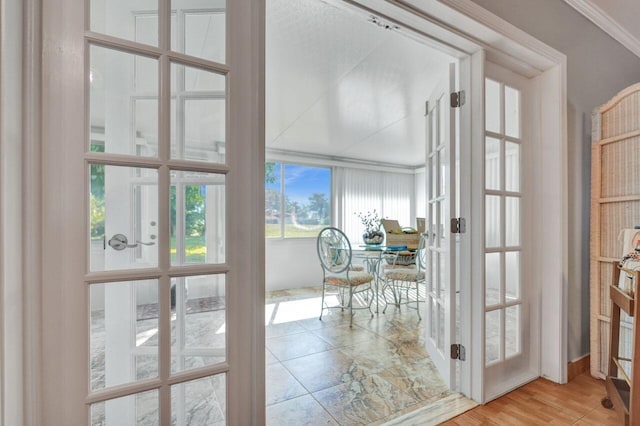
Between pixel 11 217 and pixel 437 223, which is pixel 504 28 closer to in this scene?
pixel 437 223

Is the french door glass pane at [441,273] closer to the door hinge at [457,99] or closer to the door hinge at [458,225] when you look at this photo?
the door hinge at [458,225]

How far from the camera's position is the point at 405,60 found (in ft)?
7.98

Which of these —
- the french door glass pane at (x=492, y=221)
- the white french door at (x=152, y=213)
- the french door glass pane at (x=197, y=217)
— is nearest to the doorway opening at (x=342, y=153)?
the french door glass pane at (x=492, y=221)

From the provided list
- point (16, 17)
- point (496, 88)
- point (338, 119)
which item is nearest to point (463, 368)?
point (496, 88)

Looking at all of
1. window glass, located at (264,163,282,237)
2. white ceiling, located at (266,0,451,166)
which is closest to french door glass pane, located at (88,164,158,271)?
white ceiling, located at (266,0,451,166)

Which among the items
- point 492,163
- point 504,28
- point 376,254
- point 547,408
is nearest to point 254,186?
point 492,163

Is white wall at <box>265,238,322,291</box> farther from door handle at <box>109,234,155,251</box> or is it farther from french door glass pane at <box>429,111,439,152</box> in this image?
door handle at <box>109,234,155,251</box>

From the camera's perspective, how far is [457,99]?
6.32 ft

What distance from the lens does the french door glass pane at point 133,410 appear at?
1030 mm

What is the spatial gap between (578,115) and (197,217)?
8.89 ft

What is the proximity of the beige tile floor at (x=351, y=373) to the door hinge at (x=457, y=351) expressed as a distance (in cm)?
23

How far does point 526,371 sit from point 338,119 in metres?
3.10

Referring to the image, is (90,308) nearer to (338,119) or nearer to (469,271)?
(469,271)

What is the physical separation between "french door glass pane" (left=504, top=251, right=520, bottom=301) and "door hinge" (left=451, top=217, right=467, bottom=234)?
39cm
